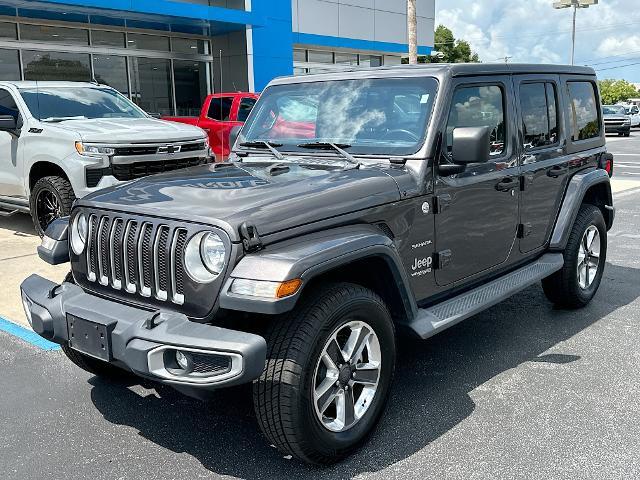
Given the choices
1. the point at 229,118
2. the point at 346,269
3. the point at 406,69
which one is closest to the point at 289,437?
the point at 346,269

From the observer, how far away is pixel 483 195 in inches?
164

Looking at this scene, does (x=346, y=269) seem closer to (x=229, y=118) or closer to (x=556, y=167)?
(x=556, y=167)

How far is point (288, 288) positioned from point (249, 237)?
11.5 inches

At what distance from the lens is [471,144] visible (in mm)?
3598

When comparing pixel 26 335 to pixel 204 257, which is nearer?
pixel 204 257

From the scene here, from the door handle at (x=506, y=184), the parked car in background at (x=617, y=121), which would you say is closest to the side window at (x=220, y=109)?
the door handle at (x=506, y=184)

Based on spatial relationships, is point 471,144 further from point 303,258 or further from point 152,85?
point 152,85

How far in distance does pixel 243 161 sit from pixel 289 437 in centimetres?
206

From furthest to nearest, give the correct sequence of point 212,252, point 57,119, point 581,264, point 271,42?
point 271,42, point 57,119, point 581,264, point 212,252

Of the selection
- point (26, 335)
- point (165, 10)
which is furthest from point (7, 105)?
point (165, 10)

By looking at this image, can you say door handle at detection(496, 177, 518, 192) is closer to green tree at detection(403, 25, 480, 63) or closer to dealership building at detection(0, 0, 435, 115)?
dealership building at detection(0, 0, 435, 115)

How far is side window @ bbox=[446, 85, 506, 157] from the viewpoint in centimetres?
401

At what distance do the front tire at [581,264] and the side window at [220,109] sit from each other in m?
8.99

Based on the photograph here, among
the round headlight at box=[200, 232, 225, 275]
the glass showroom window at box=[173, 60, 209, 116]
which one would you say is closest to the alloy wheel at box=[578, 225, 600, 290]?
the round headlight at box=[200, 232, 225, 275]
